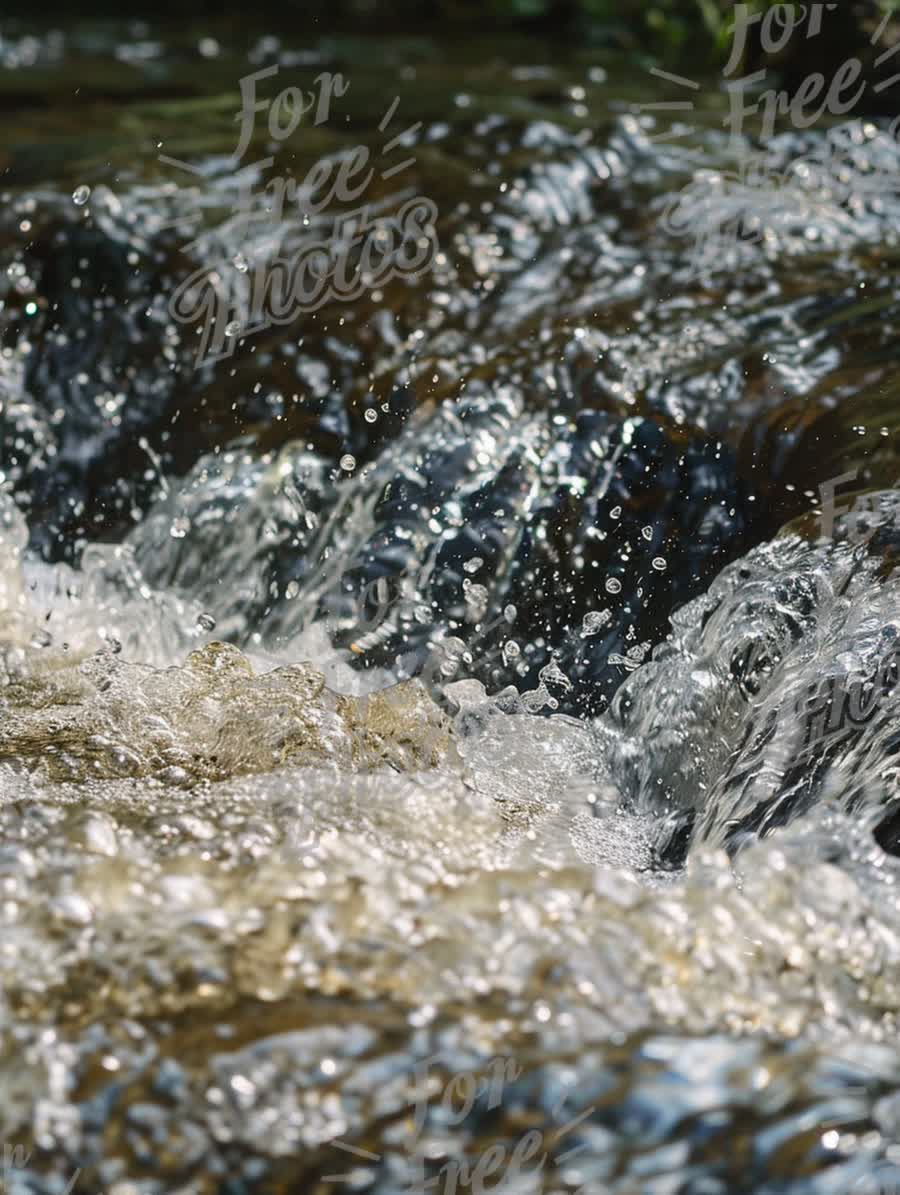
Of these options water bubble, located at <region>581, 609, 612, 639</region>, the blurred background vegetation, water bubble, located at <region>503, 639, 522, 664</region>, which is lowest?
water bubble, located at <region>503, 639, 522, 664</region>

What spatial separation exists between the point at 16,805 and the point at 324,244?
1760mm

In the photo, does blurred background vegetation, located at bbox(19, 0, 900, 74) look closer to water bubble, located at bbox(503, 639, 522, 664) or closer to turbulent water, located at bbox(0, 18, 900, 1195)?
turbulent water, located at bbox(0, 18, 900, 1195)

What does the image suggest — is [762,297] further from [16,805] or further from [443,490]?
[16,805]

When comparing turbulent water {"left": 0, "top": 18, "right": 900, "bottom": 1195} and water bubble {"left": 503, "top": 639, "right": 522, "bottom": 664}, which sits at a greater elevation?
turbulent water {"left": 0, "top": 18, "right": 900, "bottom": 1195}

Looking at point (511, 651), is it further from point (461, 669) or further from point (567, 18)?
point (567, 18)

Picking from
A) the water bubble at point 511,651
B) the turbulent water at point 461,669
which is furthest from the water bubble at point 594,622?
the water bubble at point 511,651

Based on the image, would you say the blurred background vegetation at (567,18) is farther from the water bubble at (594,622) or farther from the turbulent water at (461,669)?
the water bubble at (594,622)

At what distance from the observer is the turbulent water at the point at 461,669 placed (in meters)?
1.35

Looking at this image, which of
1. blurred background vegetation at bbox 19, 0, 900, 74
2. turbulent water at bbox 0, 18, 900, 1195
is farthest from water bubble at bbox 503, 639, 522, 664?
blurred background vegetation at bbox 19, 0, 900, 74

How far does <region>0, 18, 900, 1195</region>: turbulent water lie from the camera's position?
135 centimetres

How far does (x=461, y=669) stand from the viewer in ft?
8.20

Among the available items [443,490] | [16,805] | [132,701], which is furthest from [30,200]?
[16,805]

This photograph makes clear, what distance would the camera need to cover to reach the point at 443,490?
8.66 ft

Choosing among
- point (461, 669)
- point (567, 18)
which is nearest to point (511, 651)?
point (461, 669)
